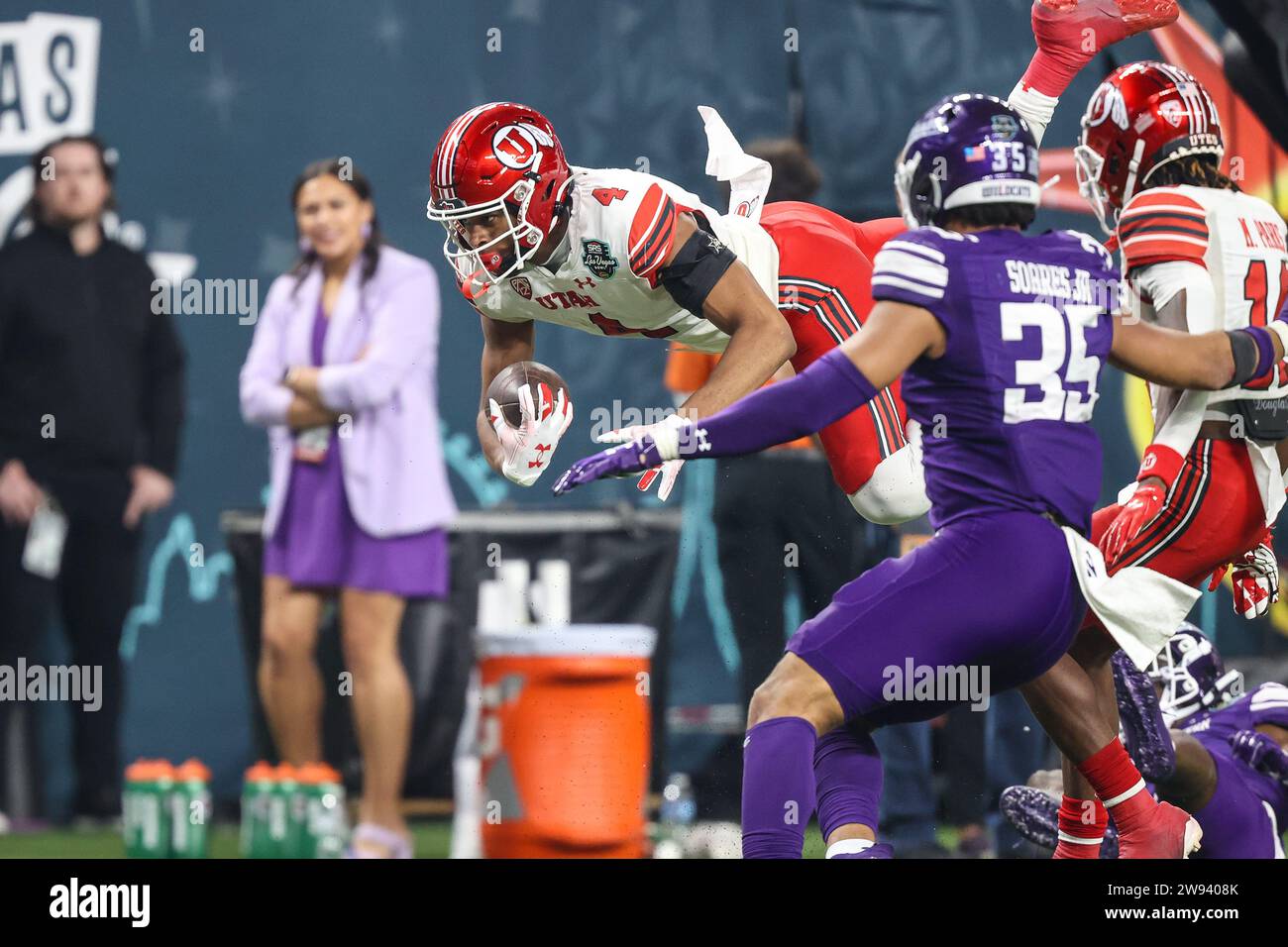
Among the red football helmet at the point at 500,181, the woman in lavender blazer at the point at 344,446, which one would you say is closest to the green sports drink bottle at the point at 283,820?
the woman in lavender blazer at the point at 344,446

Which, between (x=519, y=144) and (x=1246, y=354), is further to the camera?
(x=519, y=144)

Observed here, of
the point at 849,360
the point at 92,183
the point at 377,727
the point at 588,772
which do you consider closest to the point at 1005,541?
the point at 849,360

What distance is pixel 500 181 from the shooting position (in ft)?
13.8

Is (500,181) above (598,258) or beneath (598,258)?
above

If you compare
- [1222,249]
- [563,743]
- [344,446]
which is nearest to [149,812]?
[563,743]

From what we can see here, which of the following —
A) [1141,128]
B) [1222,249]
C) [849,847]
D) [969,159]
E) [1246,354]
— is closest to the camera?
[969,159]

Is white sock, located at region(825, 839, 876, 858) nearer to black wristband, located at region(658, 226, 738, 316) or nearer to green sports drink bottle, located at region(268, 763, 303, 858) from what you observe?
black wristband, located at region(658, 226, 738, 316)

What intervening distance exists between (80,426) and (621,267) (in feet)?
11.8

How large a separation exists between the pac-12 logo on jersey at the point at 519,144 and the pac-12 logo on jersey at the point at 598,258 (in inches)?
9.0

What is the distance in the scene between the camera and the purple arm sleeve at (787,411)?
3.38 meters

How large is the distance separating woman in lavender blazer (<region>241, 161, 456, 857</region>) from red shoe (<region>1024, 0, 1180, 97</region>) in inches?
103

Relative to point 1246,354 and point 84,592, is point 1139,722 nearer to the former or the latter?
point 1246,354

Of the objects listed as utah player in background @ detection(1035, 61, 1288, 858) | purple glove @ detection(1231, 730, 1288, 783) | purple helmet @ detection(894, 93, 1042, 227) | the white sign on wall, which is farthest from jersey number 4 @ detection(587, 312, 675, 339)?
the white sign on wall

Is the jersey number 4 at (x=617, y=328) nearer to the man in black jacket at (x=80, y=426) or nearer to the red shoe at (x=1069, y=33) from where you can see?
the red shoe at (x=1069, y=33)
